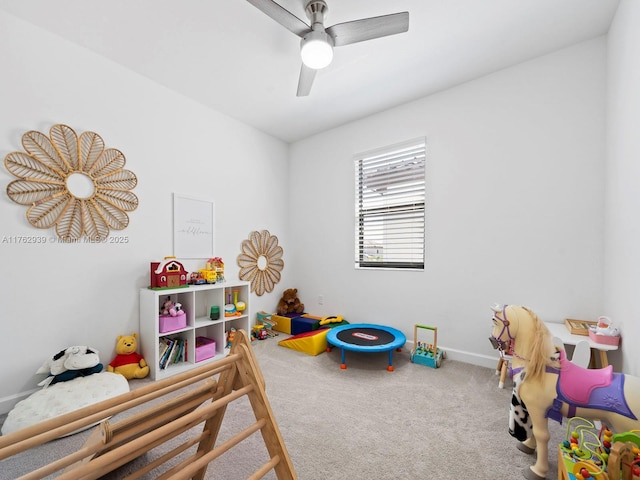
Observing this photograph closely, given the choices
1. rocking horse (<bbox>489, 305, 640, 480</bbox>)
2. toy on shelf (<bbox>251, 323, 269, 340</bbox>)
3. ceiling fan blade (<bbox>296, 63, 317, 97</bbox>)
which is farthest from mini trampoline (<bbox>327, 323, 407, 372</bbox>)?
ceiling fan blade (<bbox>296, 63, 317, 97</bbox>)

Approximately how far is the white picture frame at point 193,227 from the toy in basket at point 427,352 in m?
2.38

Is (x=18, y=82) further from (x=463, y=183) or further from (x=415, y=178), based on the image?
(x=463, y=183)

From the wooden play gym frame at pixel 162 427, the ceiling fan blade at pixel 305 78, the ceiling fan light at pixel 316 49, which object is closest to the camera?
the wooden play gym frame at pixel 162 427

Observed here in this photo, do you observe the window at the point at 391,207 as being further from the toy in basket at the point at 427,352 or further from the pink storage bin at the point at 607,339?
the pink storage bin at the point at 607,339

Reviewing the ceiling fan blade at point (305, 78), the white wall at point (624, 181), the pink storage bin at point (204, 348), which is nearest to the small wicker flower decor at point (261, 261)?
the pink storage bin at point (204, 348)

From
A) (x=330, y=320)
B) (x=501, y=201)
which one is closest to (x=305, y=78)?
(x=501, y=201)

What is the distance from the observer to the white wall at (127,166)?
6.39ft

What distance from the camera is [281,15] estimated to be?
1.67 meters

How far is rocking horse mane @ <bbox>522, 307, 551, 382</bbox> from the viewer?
1.34m

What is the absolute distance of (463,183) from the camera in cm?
270

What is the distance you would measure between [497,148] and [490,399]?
2083 mm

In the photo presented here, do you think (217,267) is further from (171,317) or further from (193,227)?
(171,317)

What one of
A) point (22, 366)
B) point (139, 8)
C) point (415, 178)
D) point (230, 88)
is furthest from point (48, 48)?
point (415, 178)

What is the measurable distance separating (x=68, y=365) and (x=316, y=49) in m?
2.78
